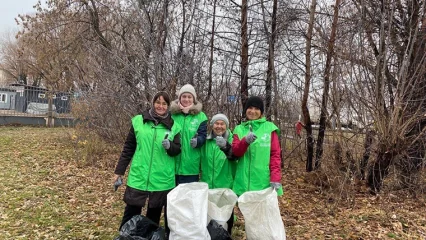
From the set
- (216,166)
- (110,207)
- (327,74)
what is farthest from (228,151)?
(327,74)

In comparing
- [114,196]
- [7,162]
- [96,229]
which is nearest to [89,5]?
[7,162]

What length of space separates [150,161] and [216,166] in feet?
2.31

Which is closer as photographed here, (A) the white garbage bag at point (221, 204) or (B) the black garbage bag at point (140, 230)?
(B) the black garbage bag at point (140, 230)

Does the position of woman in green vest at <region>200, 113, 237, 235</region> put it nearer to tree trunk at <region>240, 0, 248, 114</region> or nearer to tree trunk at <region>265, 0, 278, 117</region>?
tree trunk at <region>240, 0, 248, 114</region>

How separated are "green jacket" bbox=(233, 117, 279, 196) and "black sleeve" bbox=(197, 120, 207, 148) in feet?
1.10

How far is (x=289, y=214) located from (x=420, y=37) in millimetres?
3441

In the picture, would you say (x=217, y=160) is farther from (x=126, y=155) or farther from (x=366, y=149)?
(x=366, y=149)

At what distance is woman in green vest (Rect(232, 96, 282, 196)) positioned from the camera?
11.0 feet

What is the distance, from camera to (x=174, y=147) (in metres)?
3.29

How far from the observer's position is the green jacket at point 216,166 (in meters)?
3.57

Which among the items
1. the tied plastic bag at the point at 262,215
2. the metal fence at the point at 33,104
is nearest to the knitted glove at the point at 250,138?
the tied plastic bag at the point at 262,215

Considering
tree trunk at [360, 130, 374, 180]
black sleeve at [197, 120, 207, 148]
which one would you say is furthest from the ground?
black sleeve at [197, 120, 207, 148]

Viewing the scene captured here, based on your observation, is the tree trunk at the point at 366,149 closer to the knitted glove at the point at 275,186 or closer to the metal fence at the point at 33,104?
the knitted glove at the point at 275,186

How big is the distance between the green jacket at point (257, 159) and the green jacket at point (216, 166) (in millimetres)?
210
